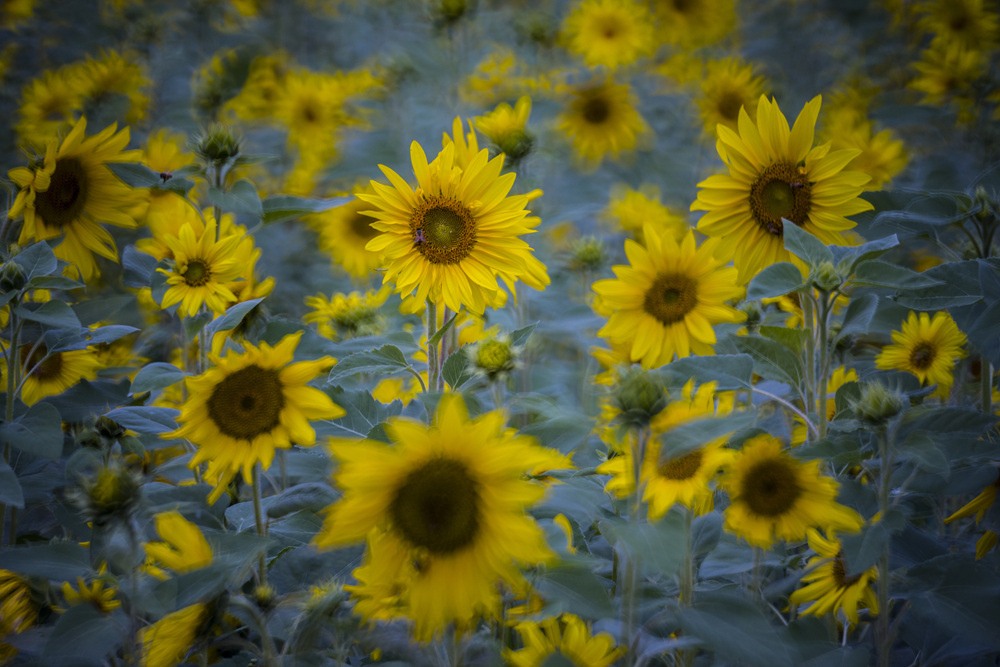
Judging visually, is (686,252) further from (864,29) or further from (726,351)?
(864,29)

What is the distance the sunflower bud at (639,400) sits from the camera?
2.67 feet

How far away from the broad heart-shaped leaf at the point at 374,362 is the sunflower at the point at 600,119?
1.81 meters

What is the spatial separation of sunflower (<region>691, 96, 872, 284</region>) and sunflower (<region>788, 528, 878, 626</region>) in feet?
1.53

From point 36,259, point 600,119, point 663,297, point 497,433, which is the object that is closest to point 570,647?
point 497,433

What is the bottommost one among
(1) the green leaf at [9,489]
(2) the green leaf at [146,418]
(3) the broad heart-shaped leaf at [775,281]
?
(1) the green leaf at [9,489]

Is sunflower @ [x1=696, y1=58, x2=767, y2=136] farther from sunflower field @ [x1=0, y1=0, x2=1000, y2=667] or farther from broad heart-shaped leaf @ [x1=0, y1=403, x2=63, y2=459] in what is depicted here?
broad heart-shaped leaf @ [x1=0, y1=403, x2=63, y2=459]

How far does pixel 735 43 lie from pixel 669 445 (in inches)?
160

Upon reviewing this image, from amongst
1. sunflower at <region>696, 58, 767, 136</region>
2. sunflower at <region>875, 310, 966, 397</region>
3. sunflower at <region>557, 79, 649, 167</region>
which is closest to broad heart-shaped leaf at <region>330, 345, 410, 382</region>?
sunflower at <region>875, 310, 966, 397</region>

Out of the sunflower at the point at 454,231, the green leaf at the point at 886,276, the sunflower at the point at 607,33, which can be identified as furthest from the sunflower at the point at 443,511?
the sunflower at the point at 607,33

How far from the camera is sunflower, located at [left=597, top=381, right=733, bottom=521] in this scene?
2.97ft

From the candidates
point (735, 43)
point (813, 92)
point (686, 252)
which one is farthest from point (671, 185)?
point (686, 252)

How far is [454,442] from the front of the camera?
776 millimetres

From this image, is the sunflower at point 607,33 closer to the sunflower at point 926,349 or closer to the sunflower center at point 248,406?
the sunflower at point 926,349

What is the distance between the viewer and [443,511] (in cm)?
80
